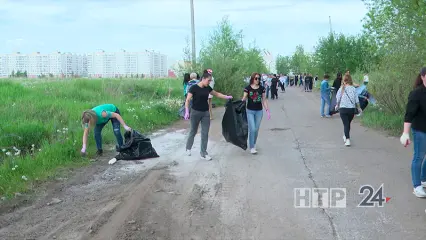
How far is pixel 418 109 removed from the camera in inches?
219

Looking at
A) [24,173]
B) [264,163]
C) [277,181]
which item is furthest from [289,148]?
[24,173]

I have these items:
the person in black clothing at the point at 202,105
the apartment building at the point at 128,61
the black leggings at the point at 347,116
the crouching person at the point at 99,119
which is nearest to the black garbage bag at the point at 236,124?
the person in black clothing at the point at 202,105

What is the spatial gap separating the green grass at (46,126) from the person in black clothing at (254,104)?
3.53m

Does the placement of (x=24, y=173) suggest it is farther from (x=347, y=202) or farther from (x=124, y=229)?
(x=347, y=202)

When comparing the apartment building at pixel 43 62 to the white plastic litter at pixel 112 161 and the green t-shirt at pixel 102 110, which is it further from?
the white plastic litter at pixel 112 161

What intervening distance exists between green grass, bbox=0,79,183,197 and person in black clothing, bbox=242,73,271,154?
353 cm

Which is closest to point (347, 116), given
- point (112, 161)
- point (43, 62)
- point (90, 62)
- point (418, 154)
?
point (418, 154)

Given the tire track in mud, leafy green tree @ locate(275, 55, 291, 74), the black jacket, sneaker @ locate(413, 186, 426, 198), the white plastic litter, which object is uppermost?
leafy green tree @ locate(275, 55, 291, 74)

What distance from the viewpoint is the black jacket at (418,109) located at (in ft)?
18.1

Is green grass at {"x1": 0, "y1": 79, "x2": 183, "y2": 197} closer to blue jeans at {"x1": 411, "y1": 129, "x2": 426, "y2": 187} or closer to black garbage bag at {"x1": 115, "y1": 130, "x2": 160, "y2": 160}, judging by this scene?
black garbage bag at {"x1": 115, "y1": 130, "x2": 160, "y2": 160}

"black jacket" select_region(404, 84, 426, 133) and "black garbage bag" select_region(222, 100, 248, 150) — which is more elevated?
"black jacket" select_region(404, 84, 426, 133)

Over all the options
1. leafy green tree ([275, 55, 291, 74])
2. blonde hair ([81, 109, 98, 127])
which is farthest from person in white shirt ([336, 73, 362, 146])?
leafy green tree ([275, 55, 291, 74])

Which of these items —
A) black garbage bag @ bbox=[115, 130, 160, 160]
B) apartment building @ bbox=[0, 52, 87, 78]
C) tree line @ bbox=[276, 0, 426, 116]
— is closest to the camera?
black garbage bag @ bbox=[115, 130, 160, 160]

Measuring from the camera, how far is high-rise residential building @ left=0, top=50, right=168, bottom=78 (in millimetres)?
72438
